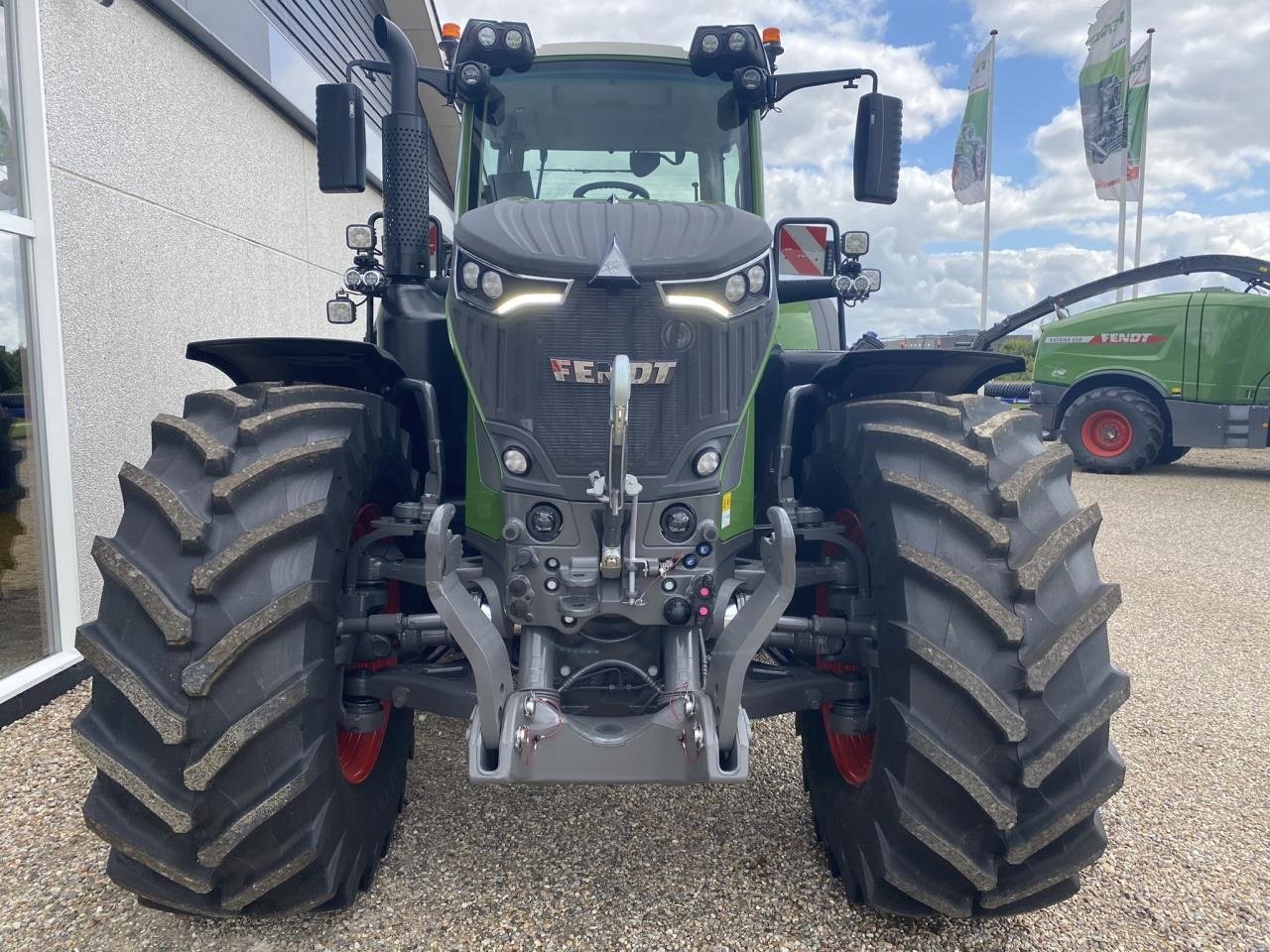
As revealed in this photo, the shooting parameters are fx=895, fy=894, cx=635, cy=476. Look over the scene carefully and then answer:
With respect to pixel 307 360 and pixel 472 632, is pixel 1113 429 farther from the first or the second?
pixel 472 632

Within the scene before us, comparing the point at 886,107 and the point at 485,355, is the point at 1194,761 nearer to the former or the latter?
the point at 886,107

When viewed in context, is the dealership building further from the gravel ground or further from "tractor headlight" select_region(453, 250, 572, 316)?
"tractor headlight" select_region(453, 250, 572, 316)

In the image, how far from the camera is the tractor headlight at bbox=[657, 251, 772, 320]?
2.18 metres

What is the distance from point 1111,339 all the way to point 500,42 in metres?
10.5

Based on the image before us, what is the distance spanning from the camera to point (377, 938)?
225 centimetres

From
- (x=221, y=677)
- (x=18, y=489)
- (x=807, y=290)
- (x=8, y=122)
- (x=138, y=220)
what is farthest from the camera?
(x=138, y=220)

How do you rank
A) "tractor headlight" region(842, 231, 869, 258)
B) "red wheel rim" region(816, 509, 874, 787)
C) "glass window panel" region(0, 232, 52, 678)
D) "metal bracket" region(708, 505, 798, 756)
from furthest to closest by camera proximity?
"glass window panel" region(0, 232, 52, 678) → "tractor headlight" region(842, 231, 869, 258) → "red wheel rim" region(816, 509, 874, 787) → "metal bracket" region(708, 505, 798, 756)

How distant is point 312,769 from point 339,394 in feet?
3.23

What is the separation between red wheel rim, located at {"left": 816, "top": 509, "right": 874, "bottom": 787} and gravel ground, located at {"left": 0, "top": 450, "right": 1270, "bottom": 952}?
0.32 meters

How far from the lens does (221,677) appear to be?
1944 mm

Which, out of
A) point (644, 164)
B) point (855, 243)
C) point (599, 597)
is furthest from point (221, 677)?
point (855, 243)

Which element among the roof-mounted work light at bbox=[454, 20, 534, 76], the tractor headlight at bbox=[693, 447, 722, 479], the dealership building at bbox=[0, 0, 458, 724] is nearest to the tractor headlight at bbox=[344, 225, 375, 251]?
the roof-mounted work light at bbox=[454, 20, 534, 76]

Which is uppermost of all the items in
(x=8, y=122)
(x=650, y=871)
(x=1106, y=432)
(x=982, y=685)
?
(x=8, y=122)

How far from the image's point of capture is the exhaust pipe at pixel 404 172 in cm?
292
